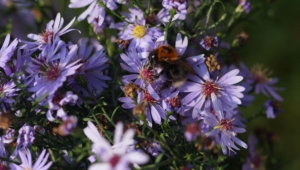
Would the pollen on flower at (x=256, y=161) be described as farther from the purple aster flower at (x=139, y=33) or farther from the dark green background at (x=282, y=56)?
the dark green background at (x=282, y=56)

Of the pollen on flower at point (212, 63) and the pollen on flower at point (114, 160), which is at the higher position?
the pollen on flower at point (114, 160)

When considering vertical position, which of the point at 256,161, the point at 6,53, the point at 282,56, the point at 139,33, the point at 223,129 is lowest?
the point at 282,56

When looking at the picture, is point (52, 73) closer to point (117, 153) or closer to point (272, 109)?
point (117, 153)

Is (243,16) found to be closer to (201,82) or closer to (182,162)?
(201,82)

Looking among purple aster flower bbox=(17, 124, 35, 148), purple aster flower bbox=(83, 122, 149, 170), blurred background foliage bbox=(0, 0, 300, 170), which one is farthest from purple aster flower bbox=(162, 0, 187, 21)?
blurred background foliage bbox=(0, 0, 300, 170)

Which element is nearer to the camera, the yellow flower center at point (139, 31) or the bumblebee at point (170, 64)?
the bumblebee at point (170, 64)

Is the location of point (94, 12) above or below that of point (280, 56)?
above

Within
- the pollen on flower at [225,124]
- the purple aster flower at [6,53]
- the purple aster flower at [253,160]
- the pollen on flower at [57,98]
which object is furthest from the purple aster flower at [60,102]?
the purple aster flower at [253,160]

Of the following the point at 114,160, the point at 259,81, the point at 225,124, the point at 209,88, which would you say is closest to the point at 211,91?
Result: the point at 209,88
